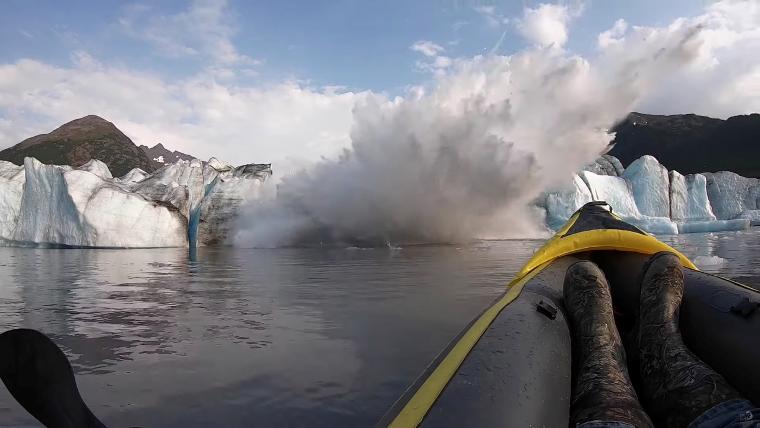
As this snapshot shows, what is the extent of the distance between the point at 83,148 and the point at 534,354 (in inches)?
6639

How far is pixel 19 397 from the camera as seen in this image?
50.3 inches

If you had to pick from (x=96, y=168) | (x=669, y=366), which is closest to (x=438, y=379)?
(x=669, y=366)

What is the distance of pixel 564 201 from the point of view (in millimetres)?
28828

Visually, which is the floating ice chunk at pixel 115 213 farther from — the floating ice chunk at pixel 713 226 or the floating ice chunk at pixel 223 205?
the floating ice chunk at pixel 713 226

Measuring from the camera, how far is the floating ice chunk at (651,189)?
3378 centimetres

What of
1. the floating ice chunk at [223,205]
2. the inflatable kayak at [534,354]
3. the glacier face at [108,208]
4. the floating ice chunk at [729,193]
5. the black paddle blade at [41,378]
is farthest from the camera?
the floating ice chunk at [729,193]

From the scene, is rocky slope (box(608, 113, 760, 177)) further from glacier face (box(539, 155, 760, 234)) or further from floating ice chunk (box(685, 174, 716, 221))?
floating ice chunk (box(685, 174, 716, 221))

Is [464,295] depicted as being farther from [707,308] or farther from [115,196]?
[115,196]

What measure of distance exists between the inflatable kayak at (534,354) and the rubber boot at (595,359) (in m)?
0.07

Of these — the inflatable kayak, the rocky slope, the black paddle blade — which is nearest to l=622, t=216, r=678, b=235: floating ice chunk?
the inflatable kayak

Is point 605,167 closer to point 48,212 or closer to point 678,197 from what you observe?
point 678,197

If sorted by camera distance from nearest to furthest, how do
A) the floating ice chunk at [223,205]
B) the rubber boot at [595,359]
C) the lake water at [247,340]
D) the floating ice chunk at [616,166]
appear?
the rubber boot at [595,359]
the lake water at [247,340]
the floating ice chunk at [223,205]
the floating ice chunk at [616,166]

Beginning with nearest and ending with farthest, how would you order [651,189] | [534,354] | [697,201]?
1. [534,354]
2. [651,189]
3. [697,201]

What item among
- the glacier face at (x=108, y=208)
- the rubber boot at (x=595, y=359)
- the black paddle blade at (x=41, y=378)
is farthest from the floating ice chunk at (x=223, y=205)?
the black paddle blade at (x=41, y=378)
